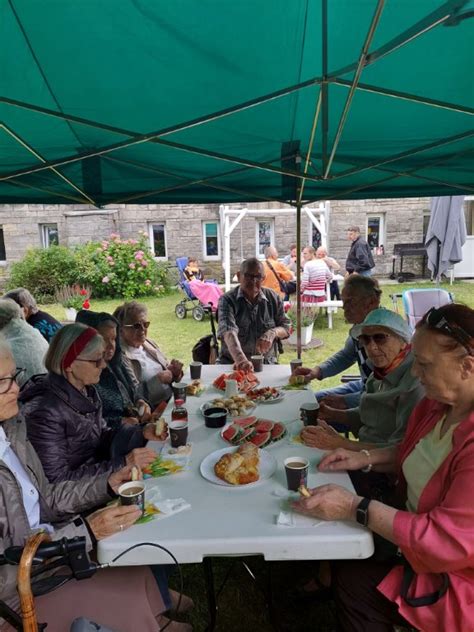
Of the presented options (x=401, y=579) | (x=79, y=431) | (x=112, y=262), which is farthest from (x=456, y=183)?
(x=112, y=262)

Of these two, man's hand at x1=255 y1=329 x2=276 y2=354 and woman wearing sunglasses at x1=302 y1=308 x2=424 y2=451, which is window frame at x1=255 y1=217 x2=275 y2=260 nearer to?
man's hand at x1=255 y1=329 x2=276 y2=354

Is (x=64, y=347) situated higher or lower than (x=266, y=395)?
higher

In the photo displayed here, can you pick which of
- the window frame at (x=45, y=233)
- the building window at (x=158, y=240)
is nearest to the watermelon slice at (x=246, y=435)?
the building window at (x=158, y=240)

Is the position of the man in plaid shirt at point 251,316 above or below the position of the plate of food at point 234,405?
above

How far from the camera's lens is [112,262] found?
→ 42.4 ft

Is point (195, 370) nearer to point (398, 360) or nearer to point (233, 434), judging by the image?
point (233, 434)

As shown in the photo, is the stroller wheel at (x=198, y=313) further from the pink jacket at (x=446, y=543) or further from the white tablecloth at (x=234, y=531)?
the pink jacket at (x=446, y=543)

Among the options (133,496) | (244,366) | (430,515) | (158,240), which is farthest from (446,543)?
(158,240)

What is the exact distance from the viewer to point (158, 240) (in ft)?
48.3

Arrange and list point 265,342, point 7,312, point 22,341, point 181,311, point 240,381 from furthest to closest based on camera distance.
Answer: point 181,311 < point 265,342 < point 7,312 < point 22,341 < point 240,381

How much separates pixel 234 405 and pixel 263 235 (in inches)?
493

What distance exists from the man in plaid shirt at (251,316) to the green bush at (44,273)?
392 inches

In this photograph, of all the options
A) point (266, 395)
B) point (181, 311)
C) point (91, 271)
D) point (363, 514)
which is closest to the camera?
point (363, 514)

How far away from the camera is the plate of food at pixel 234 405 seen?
8.41ft
